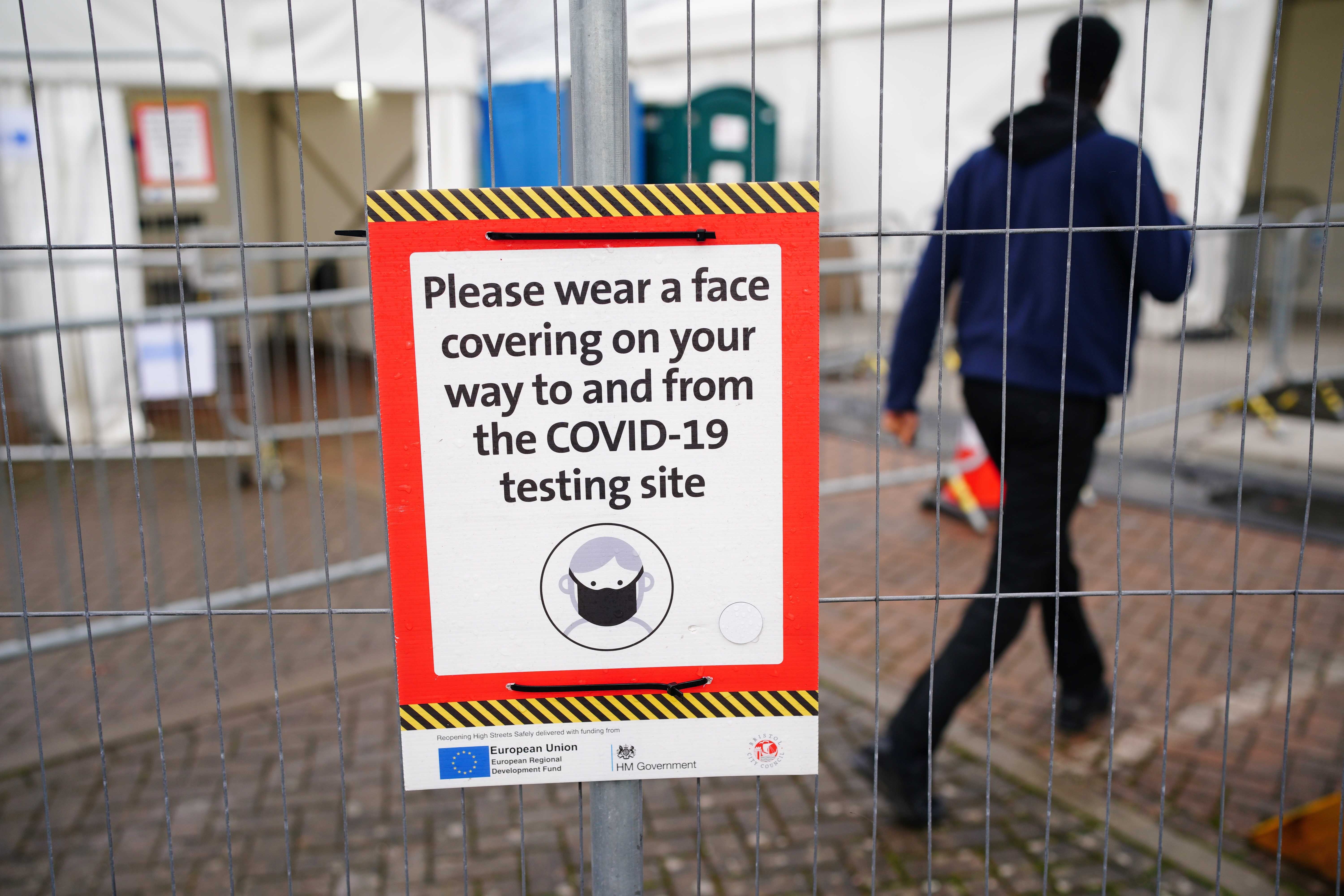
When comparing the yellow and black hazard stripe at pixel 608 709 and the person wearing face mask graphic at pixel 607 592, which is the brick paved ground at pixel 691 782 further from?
the person wearing face mask graphic at pixel 607 592

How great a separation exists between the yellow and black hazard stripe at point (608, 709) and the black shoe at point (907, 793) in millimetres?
1341

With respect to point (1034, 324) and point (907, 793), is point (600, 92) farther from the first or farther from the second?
point (907, 793)

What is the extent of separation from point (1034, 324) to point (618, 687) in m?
1.79

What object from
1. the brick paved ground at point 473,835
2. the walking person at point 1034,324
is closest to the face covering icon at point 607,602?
the brick paved ground at point 473,835

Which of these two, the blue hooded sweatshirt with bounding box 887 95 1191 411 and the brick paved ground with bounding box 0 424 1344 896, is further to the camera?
the brick paved ground with bounding box 0 424 1344 896

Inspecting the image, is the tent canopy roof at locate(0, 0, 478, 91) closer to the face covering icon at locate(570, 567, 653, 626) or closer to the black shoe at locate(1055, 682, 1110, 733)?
the black shoe at locate(1055, 682, 1110, 733)

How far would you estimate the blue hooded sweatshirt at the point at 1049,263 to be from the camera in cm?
285

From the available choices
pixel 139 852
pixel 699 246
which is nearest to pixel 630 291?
pixel 699 246

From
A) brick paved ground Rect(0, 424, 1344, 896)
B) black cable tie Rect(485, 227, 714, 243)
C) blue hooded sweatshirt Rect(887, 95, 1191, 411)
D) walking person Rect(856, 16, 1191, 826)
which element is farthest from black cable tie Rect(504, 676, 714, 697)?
blue hooded sweatshirt Rect(887, 95, 1191, 411)

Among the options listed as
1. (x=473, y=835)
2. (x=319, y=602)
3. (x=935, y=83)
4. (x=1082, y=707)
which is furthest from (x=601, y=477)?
(x=935, y=83)

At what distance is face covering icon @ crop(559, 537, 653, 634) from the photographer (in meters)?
1.72

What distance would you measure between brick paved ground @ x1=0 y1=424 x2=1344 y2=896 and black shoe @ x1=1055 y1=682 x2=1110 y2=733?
7 cm

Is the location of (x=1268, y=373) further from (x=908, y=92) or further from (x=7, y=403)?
(x=7, y=403)

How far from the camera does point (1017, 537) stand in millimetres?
3006
